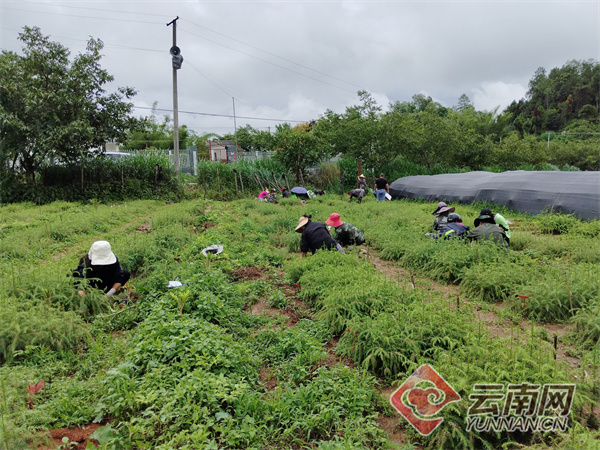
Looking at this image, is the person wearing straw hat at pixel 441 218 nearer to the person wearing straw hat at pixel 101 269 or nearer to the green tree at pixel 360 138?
the person wearing straw hat at pixel 101 269

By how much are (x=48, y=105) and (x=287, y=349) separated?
15.5 meters

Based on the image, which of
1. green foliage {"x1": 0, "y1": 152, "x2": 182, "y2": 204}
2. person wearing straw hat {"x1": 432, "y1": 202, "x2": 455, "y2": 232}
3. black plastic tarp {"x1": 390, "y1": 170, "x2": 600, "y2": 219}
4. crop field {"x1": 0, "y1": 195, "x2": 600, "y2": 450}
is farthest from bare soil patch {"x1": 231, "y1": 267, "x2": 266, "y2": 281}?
green foliage {"x1": 0, "y1": 152, "x2": 182, "y2": 204}

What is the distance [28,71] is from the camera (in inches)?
572

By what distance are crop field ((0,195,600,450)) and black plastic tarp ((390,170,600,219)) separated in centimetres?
477

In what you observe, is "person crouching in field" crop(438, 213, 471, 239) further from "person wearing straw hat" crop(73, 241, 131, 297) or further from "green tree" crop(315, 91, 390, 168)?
"green tree" crop(315, 91, 390, 168)

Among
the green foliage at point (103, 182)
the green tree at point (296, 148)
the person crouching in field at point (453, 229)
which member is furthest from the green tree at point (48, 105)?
the person crouching in field at point (453, 229)

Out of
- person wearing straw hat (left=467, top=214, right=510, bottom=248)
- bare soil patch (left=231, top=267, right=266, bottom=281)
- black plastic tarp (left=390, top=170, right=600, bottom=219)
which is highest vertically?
A: black plastic tarp (left=390, top=170, right=600, bottom=219)

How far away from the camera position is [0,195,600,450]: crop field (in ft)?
8.32

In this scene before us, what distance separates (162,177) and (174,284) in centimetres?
1385

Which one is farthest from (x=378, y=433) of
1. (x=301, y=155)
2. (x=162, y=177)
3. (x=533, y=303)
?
(x=301, y=155)

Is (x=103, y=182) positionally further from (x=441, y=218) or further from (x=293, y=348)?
(x=293, y=348)

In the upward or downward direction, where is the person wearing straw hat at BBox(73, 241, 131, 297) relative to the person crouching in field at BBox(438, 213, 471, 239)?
downward

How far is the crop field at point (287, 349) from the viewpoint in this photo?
2.54m

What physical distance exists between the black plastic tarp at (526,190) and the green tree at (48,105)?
1400 cm
